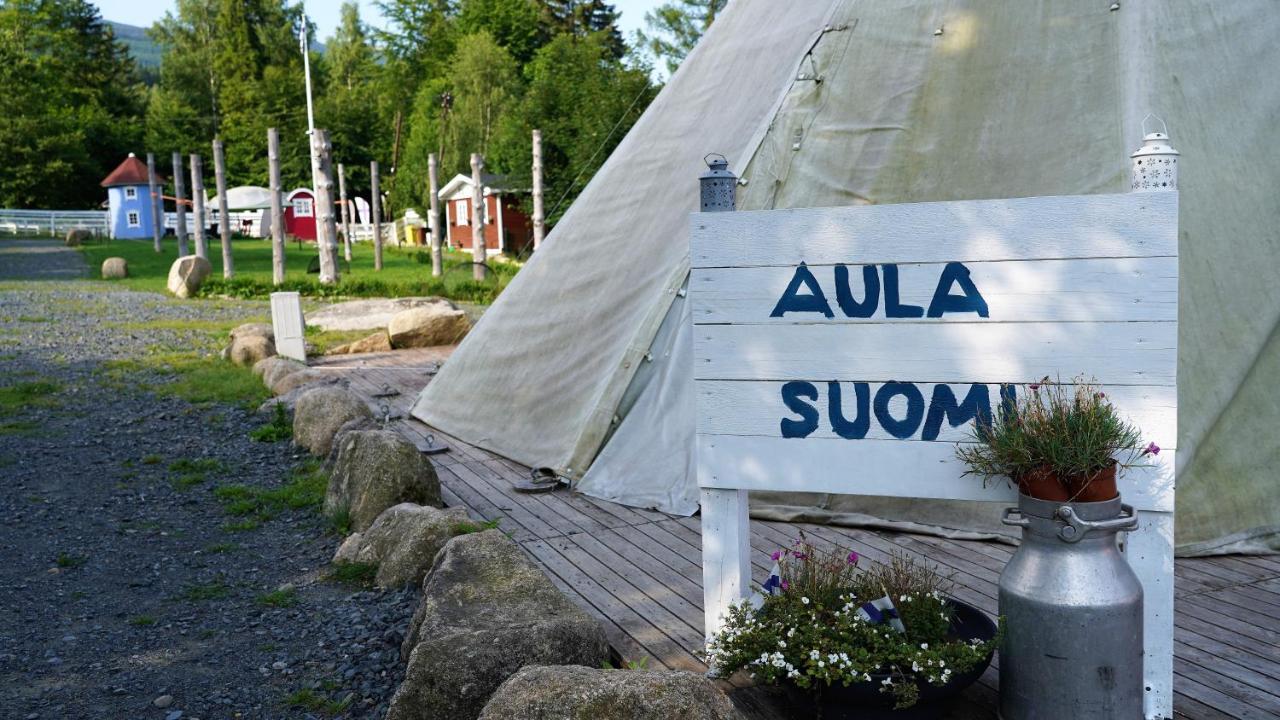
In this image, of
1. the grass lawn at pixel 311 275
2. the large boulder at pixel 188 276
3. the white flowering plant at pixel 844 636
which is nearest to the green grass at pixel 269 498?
the white flowering plant at pixel 844 636

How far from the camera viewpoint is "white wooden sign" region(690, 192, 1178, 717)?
270 cm

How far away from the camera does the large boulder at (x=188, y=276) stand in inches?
735

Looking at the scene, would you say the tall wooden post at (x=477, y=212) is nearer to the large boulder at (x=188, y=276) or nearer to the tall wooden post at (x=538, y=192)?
the tall wooden post at (x=538, y=192)

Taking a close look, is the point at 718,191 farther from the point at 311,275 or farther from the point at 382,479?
the point at 311,275

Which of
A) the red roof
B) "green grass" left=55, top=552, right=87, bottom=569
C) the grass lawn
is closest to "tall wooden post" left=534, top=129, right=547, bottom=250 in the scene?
the grass lawn

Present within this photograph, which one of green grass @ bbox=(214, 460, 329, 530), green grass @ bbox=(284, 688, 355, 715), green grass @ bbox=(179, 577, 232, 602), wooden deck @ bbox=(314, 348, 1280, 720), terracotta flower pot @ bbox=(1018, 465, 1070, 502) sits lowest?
green grass @ bbox=(284, 688, 355, 715)

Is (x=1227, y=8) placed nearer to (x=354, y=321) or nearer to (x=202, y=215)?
(x=354, y=321)

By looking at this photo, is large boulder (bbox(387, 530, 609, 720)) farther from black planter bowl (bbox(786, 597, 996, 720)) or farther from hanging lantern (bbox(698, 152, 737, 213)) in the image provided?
hanging lantern (bbox(698, 152, 737, 213))

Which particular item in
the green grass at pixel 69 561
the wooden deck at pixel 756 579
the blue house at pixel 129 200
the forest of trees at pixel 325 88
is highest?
the forest of trees at pixel 325 88

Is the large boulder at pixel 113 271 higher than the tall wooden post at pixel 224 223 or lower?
lower

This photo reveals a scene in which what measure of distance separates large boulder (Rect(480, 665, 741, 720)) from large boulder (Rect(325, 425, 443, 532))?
2714 mm

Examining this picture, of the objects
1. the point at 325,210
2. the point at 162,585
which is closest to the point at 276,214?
the point at 325,210

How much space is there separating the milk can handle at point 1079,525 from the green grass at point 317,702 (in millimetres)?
2375

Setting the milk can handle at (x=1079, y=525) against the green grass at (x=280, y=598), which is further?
the green grass at (x=280, y=598)
